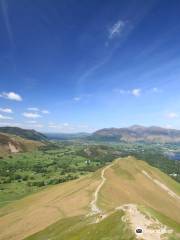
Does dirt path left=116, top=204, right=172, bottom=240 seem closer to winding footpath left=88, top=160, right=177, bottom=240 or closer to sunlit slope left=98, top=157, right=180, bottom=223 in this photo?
winding footpath left=88, top=160, right=177, bottom=240

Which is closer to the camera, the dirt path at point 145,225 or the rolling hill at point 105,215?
the dirt path at point 145,225

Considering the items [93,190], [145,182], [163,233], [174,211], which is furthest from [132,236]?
[145,182]

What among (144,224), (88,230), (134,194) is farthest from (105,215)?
(134,194)

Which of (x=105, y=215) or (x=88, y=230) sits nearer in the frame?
(x=88, y=230)

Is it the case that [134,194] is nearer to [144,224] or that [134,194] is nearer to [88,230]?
[88,230]

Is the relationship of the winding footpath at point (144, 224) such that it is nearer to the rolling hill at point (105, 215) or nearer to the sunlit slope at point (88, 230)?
the rolling hill at point (105, 215)

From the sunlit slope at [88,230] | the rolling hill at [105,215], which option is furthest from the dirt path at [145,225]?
the sunlit slope at [88,230]

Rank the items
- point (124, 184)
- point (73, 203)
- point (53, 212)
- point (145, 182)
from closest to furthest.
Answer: point (53, 212) → point (73, 203) → point (124, 184) → point (145, 182)

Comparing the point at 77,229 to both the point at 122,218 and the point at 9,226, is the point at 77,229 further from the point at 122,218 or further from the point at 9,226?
the point at 9,226
